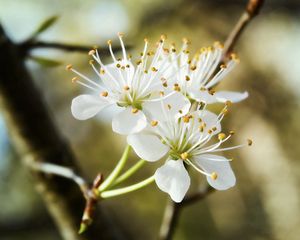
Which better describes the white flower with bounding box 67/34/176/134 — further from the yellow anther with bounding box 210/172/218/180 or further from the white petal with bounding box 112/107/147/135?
the yellow anther with bounding box 210/172/218/180

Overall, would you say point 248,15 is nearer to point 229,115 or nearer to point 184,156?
point 184,156

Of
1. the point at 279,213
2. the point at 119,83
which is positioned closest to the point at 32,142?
the point at 119,83

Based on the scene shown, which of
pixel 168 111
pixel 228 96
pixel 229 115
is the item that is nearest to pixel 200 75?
pixel 228 96

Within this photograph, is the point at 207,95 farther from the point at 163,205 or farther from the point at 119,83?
the point at 163,205

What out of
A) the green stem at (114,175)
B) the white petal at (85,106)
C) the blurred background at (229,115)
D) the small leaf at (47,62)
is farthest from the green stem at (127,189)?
the blurred background at (229,115)

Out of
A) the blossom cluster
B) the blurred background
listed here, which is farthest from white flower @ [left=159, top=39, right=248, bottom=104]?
the blurred background
